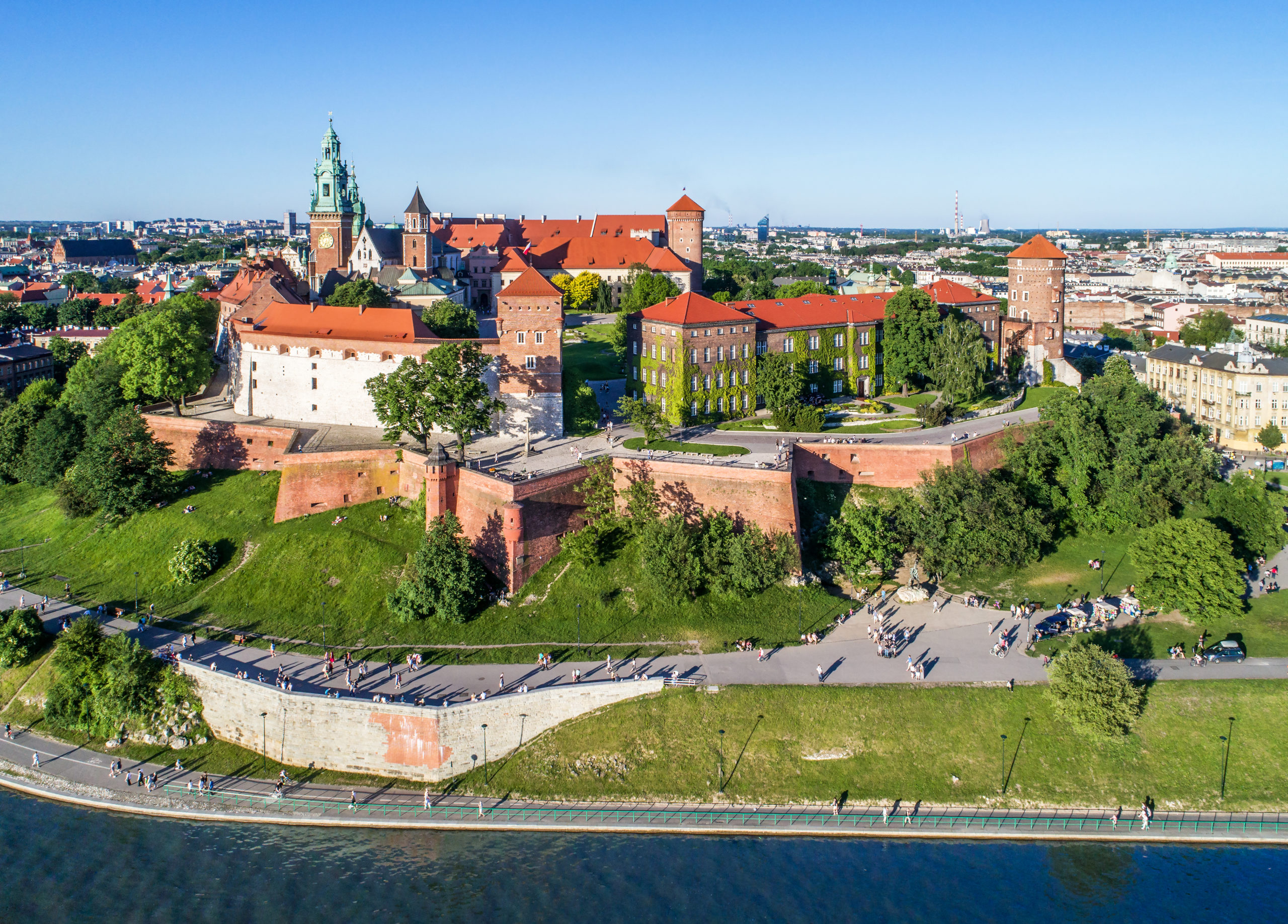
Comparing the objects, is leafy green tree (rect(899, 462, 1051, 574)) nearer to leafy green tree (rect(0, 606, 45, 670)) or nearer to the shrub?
the shrub

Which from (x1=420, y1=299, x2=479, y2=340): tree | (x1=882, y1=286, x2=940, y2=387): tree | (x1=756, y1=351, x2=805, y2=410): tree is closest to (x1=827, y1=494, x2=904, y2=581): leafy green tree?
(x1=756, y1=351, x2=805, y2=410): tree

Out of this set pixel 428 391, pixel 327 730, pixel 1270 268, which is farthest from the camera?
pixel 1270 268

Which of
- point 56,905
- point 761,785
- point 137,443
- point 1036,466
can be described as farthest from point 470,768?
point 1036,466

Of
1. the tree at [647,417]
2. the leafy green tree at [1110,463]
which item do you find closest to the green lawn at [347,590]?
the tree at [647,417]

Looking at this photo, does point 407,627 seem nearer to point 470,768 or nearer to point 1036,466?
point 470,768

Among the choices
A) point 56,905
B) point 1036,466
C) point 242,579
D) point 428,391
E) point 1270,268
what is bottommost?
point 56,905
